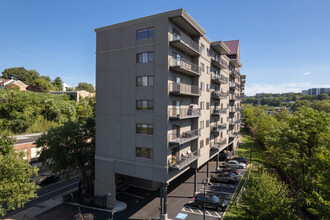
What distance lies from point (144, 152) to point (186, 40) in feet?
48.7

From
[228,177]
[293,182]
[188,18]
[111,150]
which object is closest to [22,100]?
[111,150]

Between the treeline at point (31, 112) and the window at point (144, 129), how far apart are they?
3420cm

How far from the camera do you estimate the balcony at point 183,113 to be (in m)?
22.2

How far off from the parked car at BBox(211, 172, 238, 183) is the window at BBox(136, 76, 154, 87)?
71.8 feet

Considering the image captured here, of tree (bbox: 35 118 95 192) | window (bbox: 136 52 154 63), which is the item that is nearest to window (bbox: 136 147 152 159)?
tree (bbox: 35 118 95 192)

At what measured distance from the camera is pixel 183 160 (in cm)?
2422

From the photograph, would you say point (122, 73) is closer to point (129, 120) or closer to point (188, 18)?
point (129, 120)

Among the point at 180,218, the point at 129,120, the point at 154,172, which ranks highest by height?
the point at 129,120

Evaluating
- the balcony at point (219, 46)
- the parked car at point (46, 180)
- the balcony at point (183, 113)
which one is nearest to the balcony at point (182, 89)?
the balcony at point (183, 113)

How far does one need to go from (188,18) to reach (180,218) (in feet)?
76.3

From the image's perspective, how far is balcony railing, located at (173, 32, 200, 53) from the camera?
22.8 m

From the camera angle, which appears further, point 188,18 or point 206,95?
point 206,95

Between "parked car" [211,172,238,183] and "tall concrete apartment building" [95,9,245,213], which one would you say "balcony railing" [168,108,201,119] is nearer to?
"tall concrete apartment building" [95,9,245,213]

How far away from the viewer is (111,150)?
81.5ft
